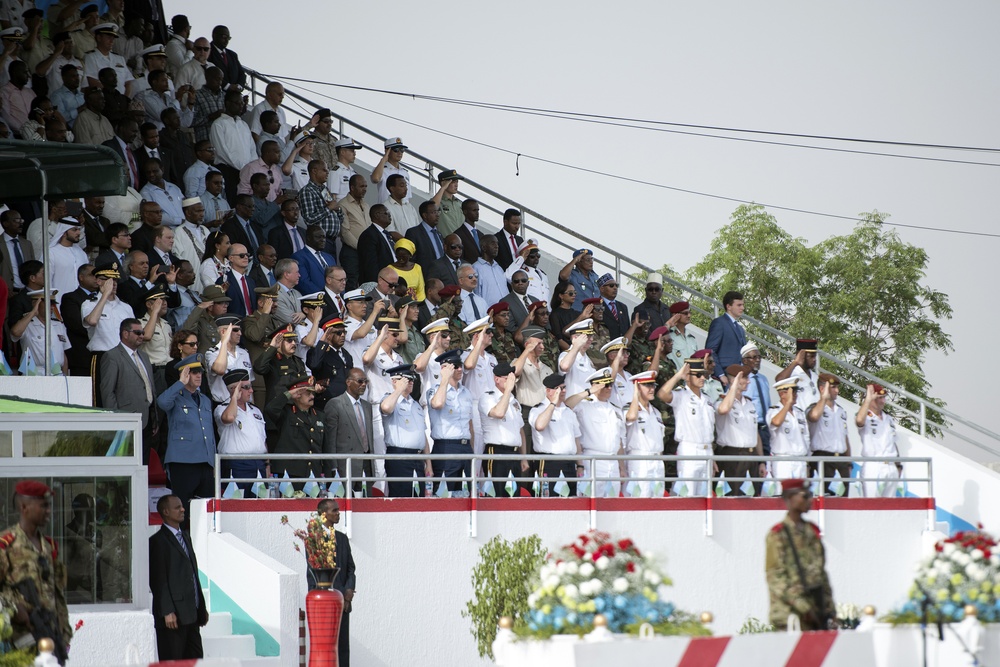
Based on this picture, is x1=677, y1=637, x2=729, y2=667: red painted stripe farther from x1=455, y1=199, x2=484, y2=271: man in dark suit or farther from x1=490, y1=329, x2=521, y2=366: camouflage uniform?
x1=455, y1=199, x2=484, y2=271: man in dark suit

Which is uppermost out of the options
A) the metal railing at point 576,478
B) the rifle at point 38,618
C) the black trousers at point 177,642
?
the metal railing at point 576,478

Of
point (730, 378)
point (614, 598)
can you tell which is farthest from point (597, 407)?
point (614, 598)

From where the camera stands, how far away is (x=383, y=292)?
18.5m

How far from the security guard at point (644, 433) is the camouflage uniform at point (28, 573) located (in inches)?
355

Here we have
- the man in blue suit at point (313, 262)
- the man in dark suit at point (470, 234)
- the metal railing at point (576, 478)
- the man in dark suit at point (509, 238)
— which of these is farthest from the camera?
the man in dark suit at point (509, 238)

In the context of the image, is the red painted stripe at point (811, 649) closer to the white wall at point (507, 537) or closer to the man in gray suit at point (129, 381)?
the white wall at point (507, 537)

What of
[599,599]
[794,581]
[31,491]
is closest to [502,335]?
[794,581]

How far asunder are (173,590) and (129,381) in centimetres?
316

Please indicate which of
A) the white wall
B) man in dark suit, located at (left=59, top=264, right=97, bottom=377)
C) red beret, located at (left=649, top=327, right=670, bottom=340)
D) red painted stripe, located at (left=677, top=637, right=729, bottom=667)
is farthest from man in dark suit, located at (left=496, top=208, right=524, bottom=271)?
red painted stripe, located at (left=677, top=637, right=729, bottom=667)

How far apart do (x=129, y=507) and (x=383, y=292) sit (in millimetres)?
6539

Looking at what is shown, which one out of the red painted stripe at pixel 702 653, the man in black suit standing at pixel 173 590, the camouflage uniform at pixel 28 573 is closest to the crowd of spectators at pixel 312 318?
the man in black suit standing at pixel 173 590

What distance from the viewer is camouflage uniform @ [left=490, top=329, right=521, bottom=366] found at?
1834 centimetres

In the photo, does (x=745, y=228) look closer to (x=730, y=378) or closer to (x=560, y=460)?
(x=730, y=378)

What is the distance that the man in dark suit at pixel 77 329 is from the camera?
15750 mm
